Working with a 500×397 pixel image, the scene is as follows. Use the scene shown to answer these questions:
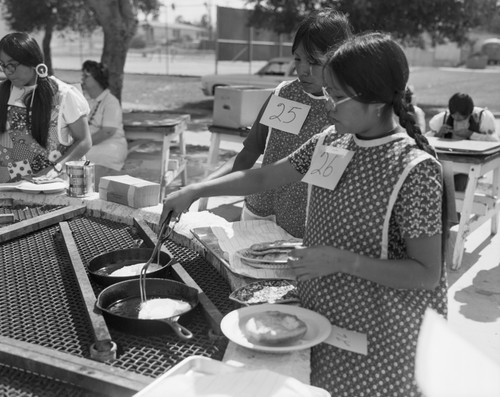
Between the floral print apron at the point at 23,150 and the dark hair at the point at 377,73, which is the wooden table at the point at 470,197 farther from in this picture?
the dark hair at the point at 377,73

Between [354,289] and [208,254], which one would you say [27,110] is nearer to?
[208,254]

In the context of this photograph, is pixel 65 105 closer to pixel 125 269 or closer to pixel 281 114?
pixel 281 114

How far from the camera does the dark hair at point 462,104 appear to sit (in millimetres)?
5488

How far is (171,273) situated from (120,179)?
88 centimetres

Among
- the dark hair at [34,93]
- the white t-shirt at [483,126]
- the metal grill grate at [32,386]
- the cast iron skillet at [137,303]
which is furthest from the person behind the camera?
the white t-shirt at [483,126]

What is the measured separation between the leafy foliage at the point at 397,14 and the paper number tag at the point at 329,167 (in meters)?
10.3

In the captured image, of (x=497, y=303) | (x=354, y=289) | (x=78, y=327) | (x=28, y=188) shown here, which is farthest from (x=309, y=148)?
(x=497, y=303)

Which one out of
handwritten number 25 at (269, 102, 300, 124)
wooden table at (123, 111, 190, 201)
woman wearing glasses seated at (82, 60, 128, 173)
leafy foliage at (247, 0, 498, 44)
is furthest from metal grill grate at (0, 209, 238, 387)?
leafy foliage at (247, 0, 498, 44)

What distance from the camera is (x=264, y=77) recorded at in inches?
549

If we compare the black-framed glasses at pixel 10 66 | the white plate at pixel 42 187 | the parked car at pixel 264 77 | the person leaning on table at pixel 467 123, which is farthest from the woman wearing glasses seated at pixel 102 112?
the parked car at pixel 264 77

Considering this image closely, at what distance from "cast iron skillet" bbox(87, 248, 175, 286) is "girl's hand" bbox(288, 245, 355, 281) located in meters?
0.61

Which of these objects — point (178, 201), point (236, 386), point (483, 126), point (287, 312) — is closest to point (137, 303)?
point (178, 201)

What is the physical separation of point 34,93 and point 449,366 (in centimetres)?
261

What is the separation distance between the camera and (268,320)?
1.46m
